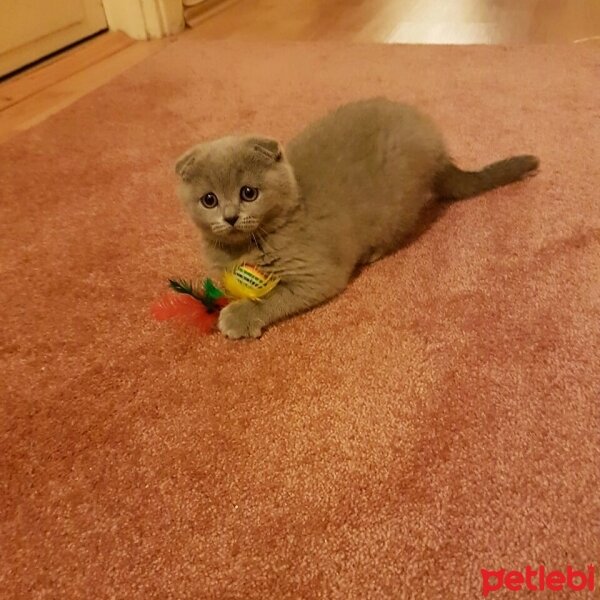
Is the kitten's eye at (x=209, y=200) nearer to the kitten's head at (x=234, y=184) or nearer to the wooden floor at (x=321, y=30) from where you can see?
the kitten's head at (x=234, y=184)

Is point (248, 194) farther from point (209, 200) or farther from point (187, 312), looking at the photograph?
point (187, 312)

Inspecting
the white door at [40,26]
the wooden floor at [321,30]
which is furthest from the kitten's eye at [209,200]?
the white door at [40,26]

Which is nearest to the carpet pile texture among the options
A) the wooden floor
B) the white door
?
the wooden floor

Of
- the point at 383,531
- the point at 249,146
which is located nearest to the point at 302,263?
the point at 249,146

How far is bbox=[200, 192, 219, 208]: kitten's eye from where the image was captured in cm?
96

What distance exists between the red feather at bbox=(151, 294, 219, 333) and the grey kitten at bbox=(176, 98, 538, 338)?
0.04m

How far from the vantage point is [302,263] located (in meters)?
1.02

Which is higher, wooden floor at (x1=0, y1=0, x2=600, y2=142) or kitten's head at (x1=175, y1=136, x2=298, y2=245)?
kitten's head at (x1=175, y1=136, x2=298, y2=245)

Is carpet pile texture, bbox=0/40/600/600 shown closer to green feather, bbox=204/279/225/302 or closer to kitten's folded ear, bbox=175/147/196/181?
green feather, bbox=204/279/225/302

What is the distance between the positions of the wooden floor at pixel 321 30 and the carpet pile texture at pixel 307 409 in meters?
0.69

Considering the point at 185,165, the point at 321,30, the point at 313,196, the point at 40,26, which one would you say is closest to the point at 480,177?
the point at 313,196

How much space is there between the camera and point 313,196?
1054 mm

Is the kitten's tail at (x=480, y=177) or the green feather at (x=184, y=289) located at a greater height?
the green feather at (x=184, y=289)

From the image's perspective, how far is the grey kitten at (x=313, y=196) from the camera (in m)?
0.96
